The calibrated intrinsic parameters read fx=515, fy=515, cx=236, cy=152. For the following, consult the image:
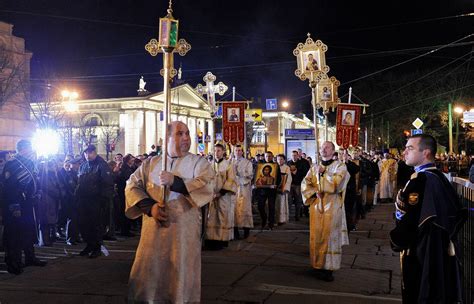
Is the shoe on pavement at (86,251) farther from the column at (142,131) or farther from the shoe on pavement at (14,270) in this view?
the column at (142,131)

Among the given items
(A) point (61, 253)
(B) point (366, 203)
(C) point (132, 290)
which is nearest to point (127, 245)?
(A) point (61, 253)

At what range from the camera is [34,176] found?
337 inches

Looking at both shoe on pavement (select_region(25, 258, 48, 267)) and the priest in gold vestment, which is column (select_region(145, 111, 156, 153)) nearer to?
shoe on pavement (select_region(25, 258, 48, 267))

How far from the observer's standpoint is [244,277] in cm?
766

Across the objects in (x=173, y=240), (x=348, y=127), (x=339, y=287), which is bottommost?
(x=339, y=287)

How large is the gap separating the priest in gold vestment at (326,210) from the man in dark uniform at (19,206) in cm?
445

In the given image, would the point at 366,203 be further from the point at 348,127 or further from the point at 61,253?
the point at 61,253

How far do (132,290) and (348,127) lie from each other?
12066mm

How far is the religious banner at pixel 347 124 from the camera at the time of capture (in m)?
15.6

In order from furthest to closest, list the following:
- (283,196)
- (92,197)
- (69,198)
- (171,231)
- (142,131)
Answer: (142,131)
(283,196)
(69,198)
(92,197)
(171,231)

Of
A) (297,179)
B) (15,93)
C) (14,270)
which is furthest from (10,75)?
(14,270)

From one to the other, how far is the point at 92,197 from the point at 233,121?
5.75 metres

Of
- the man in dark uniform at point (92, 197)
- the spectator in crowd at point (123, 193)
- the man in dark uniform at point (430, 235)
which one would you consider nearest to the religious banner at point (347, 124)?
the spectator in crowd at point (123, 193)

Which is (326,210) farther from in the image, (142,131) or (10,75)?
(142,131)
